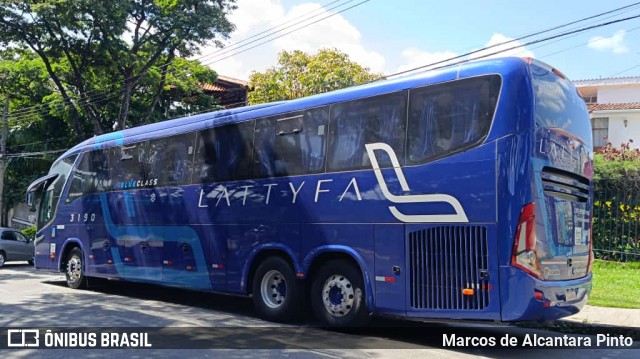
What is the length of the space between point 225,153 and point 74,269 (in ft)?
20.9

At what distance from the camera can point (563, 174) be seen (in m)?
7.22

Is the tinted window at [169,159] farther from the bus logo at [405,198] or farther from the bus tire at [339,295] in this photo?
the bus logo at [405,198]

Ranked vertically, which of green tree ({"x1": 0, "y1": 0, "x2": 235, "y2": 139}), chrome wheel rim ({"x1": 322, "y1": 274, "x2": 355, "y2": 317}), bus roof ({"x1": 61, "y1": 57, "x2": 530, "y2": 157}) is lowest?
chrome wheel rim ({"x1": 322, "y1": 274, "x2": 355, "y2": 317})

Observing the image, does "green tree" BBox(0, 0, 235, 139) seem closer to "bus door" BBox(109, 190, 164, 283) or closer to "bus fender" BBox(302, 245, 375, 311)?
"bus door" BBox(109, 190, 164, 283)

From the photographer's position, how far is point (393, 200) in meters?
7.64

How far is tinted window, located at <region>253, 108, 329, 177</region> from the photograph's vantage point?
346 inches

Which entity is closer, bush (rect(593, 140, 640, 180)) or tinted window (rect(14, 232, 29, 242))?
bush (rect(593, 140, 640, 180))

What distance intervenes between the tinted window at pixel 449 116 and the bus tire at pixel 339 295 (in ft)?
6.23

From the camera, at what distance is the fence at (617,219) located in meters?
13.3

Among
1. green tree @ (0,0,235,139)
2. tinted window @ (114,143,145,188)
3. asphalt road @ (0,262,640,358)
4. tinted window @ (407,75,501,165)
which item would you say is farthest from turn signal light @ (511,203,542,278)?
green tree @ (0,0,235,139)

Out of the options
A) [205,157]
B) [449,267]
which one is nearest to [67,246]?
[205,157]

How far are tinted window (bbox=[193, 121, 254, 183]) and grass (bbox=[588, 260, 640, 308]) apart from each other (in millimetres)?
6866

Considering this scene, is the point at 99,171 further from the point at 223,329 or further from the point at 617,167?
the point at 617,167

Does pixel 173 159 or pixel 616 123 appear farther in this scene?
pixel 616 123
